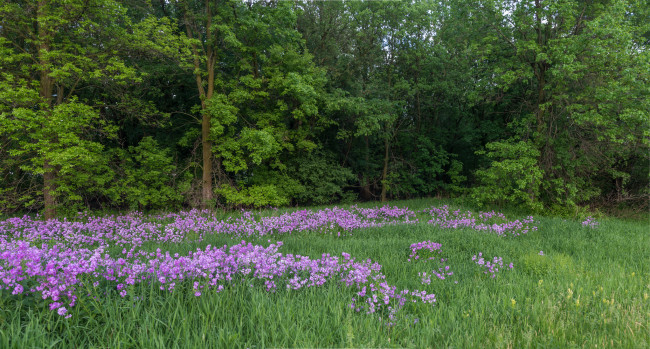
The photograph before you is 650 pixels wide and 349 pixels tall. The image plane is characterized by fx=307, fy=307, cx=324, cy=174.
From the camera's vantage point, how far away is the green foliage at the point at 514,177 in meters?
10.0

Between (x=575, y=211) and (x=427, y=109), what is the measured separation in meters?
10.1

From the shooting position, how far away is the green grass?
7.87 feet

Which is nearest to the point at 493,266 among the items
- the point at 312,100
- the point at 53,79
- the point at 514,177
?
the point at 514,177

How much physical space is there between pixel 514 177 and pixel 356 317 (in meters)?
9.77

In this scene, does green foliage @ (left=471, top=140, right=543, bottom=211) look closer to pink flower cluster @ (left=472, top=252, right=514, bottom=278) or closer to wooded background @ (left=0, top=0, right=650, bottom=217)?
wooded background @ (left=0, top=0, right=650, bottom=217)

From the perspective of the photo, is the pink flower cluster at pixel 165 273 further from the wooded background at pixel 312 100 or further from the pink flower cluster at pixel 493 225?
the wooded background at pixel 312 100

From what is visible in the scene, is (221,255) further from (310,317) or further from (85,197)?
(85,197)

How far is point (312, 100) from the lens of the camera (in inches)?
504

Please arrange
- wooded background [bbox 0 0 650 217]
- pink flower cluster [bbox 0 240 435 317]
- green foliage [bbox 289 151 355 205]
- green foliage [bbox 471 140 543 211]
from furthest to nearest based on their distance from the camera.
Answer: green foliage [bbox 289 151 355 205], green foliage [bbox 471 140 543 211], wooded background [bbox 0 0 650 217], pink flower cluster [bbox 0 240 435 317]

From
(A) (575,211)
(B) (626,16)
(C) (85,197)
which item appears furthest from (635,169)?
(C) (85,197)

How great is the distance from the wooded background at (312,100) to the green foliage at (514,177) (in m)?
0.08

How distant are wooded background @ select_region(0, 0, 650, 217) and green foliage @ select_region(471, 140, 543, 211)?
80 mm

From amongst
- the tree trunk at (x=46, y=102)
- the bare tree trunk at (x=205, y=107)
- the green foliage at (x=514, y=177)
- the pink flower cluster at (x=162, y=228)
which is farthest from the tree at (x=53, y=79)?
the green foliage at (x=514, y=177)

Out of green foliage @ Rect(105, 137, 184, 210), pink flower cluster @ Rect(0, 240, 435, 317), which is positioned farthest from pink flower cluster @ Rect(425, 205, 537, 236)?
green foliage @ Rect(105, 137, 184, 210)
